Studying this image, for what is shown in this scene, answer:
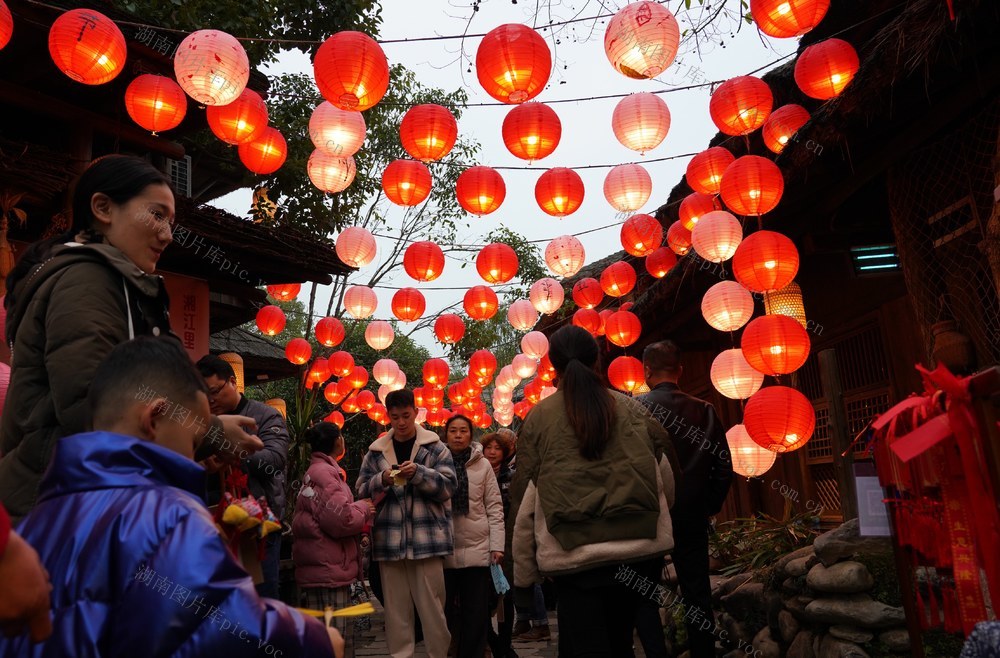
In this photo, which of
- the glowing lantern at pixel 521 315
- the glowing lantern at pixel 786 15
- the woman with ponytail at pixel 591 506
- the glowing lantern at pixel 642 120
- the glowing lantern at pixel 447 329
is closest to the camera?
the woman with ponytail at pixel 591 506

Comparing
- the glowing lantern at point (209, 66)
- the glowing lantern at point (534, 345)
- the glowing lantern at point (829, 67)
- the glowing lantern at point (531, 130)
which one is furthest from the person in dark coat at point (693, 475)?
the glowing lantern at point (534, 345)

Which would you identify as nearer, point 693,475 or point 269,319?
point 693,475

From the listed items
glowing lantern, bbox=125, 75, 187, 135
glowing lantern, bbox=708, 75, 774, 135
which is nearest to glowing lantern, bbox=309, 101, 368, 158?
glowing lantern, bbox=125, 75, 187, 135

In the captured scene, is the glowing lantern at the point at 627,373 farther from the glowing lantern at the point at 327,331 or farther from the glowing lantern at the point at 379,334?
the glowing lantern at the point at 327,331

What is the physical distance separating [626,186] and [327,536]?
202 inches

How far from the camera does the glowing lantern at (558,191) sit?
8.80 metres

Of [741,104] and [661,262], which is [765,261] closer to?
[741,104]

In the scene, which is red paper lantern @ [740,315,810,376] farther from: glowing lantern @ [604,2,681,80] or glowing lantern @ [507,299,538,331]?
glowing lantern @ [507,299,538,331]

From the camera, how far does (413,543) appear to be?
19.3ft

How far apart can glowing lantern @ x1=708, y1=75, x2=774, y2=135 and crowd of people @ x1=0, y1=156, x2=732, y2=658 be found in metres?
2.87

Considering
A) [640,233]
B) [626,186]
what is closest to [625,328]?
[640,233]

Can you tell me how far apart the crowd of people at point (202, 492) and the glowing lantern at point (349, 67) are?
287 centimetres

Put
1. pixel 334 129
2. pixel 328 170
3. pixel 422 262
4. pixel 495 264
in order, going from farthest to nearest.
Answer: pixel 495 264 < pixel 422 262 < pixel 328 170 < pixel 334 129

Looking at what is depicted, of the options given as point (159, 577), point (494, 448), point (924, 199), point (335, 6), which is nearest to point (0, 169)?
point (494, 448)
